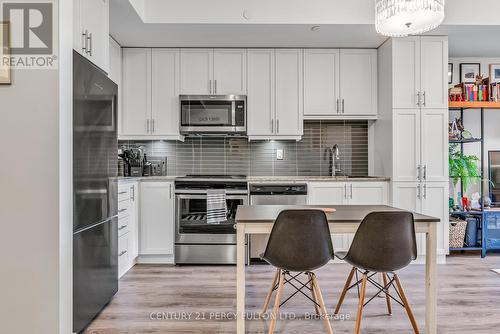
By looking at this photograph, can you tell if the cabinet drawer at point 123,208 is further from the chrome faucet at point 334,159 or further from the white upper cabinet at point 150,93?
the chrome faucet at point 334,159

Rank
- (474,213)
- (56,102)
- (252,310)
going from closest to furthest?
1. (56,102)
2. (252,310)
3. (474,213)

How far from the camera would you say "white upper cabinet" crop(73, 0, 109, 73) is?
7.27 feet

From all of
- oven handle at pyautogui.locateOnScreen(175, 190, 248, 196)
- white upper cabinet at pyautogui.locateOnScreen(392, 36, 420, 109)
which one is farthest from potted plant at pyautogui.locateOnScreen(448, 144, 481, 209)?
oven handle at pyautogui.locateOnScreen(175, 190, 248, 196)

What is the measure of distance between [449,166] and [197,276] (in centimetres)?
317

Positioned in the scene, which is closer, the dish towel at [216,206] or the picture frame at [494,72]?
the dish towel at [216,206]

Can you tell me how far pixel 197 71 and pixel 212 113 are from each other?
1.85 feet

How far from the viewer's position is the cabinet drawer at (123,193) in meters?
3.15

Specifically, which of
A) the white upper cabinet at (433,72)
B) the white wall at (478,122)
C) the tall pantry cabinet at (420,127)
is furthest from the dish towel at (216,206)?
the white wall at (478,122)

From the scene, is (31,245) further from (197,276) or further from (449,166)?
(449,166)

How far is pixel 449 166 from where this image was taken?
4.09 metres

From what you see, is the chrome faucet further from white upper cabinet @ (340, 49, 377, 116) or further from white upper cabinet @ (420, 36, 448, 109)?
white upper cabinet @ (420, 36, 448, 109)

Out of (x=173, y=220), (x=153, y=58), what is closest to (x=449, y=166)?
(x=173, y=220)

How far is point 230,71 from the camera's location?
13.5 feet

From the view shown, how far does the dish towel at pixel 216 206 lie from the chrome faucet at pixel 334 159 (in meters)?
1.47
